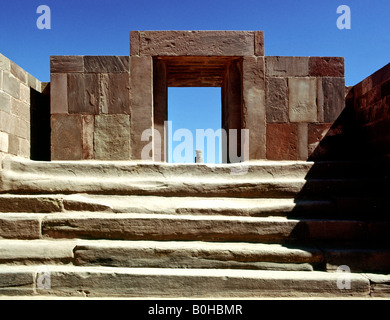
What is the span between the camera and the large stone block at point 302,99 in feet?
15.7

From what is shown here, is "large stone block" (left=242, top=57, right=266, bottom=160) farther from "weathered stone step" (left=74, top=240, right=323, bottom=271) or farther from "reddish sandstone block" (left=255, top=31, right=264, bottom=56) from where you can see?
"weathered stone step" (left=74, top=240, right=323, bottom=271)

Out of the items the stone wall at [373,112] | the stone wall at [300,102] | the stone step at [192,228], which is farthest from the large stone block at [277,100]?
the stone step at [192,228]

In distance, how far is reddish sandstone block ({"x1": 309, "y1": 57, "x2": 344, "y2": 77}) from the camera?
189 inches

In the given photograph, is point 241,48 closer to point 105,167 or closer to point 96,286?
point 105,167

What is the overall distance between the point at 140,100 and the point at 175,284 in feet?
10.5

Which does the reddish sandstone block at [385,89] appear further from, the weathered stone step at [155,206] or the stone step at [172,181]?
the weathered stone step at [155,206]

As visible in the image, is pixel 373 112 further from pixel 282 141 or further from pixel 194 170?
pixel 194 170

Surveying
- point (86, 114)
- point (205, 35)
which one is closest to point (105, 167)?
point (86, 114)

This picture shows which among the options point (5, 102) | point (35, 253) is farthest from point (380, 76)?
point (5, 102)

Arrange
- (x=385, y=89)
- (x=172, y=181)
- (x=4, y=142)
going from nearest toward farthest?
1. (x=172, y=181)
2. (x=385, y=89)
3. (x=4, y=142)

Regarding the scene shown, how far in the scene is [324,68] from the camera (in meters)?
4.82

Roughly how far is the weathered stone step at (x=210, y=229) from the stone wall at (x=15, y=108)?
1717 millimetres

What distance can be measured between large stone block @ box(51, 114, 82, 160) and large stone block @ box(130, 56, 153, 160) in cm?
94
